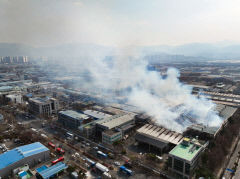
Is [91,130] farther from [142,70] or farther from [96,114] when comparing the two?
[142,70]

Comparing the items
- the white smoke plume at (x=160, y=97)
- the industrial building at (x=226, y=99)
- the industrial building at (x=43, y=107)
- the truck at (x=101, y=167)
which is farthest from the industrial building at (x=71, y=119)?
the industrial building at (x=226, y=99)

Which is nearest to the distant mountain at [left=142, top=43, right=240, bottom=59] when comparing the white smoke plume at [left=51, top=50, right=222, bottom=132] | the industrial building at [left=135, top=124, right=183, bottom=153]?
the white smoke plume at [left=51, top=50, right=222, bottom=132]

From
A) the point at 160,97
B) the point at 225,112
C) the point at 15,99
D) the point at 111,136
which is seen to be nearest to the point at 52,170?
the point at 111,136

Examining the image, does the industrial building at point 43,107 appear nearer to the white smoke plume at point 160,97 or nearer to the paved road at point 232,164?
the white smoke plume at point 160,97

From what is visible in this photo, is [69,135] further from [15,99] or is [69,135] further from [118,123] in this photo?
[15,99]

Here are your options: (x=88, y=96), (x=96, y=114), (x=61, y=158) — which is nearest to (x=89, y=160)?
(x=61, y=158)

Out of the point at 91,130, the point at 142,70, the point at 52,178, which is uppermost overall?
the point at 142,70
